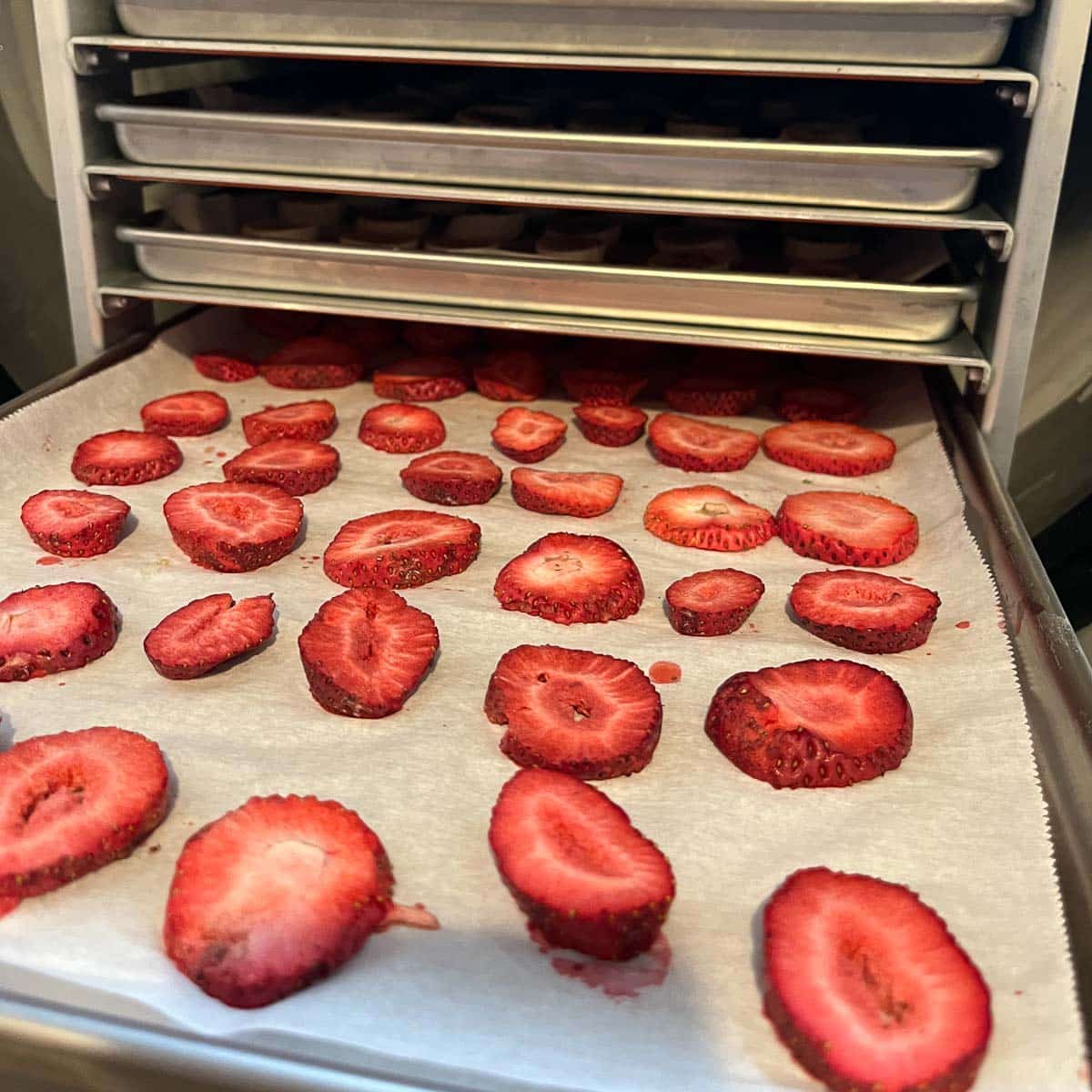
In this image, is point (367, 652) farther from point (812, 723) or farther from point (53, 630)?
point (812, 723)

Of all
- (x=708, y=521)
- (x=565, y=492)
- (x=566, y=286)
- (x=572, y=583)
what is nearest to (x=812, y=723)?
(x=572, y=583)

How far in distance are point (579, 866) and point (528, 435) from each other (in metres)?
0.90

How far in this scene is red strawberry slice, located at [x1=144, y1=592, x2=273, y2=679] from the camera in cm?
106

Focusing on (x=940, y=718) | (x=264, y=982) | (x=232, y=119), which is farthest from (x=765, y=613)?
(x=232, y=119)

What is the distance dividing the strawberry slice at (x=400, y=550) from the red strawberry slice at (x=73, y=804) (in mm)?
380

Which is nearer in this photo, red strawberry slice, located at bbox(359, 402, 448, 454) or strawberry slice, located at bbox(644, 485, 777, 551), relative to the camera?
strawberry slice, located at bbox(644, 485, 777, 551)

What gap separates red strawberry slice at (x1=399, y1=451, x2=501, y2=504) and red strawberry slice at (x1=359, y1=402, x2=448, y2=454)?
111 millimetres

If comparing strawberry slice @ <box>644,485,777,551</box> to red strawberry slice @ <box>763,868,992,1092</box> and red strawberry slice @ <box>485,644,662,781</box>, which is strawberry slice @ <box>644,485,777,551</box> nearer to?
red strawberry slice @ <box>485,644,662,781</box>

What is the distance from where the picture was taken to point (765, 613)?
123 centimetres

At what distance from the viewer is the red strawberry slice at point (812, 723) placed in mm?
935

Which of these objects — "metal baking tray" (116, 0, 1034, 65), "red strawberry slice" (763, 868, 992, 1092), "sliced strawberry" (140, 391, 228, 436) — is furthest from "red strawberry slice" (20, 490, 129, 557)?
"red strawberry slice" (763, 868, 992, 1092)

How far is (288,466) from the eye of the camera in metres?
1.47

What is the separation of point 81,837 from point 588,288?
0.99m

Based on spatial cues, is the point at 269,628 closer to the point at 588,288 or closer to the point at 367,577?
the point at 367,577
